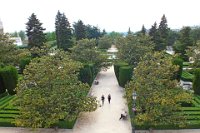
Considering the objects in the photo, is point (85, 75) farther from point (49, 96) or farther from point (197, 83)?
point (49, 96)

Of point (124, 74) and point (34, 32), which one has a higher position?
point (34, 32)

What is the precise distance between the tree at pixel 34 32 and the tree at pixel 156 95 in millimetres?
28336

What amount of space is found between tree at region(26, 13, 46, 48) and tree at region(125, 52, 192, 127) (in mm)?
28336

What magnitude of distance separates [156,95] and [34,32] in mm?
32818

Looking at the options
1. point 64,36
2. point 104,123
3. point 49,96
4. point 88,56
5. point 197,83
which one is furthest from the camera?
point 64,36

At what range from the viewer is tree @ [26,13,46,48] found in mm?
49500

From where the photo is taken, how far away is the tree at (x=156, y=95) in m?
21.4

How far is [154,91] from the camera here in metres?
22.8

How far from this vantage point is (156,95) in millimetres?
21984

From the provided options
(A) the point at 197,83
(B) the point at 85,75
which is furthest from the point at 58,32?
(A) the point at 197,83

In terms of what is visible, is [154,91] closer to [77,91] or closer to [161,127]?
[161,127]

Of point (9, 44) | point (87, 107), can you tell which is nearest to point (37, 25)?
point (9, 44)

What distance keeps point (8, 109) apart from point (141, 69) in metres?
13.0

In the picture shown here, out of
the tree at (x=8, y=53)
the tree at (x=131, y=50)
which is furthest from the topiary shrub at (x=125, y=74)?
the tree at (x=8, y=53)
